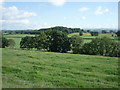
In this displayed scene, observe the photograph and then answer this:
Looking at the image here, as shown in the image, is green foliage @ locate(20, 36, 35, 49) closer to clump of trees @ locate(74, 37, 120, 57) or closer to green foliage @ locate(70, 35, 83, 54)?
green foliage @ locate(70, 35, 83, 54)

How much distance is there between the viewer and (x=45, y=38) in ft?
122

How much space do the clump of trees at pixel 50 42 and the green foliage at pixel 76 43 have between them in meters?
1.23

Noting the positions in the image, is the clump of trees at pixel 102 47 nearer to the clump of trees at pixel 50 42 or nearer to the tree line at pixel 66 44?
the tree line at pixel 66 44

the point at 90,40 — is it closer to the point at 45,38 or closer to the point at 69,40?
the point at 69,40

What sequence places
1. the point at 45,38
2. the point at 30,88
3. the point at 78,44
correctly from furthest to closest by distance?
the point at 45,38 → the point at 78,44 → the point at 30,88

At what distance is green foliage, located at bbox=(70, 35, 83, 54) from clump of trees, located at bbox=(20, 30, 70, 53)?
123 cm

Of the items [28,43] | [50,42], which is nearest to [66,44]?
[50,42]

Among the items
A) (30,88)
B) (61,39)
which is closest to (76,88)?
(30,88)

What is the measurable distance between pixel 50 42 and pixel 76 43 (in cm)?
671

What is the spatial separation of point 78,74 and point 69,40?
102 ft

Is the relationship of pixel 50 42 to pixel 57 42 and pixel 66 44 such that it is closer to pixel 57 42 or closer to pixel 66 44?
pixel 57 42

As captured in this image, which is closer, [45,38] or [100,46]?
[100,46]

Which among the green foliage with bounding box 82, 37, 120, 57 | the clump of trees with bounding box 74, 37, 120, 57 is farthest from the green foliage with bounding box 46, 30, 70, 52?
the green foliage with bounding box 82, 37, 120, 57

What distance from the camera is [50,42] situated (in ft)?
122
